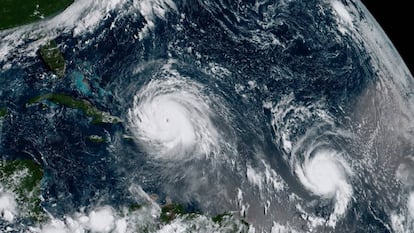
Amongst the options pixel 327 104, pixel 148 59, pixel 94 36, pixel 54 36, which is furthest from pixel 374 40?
pixel 54 36

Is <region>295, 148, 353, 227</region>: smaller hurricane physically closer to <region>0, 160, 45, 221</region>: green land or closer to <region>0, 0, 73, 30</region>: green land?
<region>0, 160, 45, 221</region>: green land

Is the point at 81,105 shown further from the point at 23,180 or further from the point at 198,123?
the point at 198,123

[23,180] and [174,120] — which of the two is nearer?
[23,180]

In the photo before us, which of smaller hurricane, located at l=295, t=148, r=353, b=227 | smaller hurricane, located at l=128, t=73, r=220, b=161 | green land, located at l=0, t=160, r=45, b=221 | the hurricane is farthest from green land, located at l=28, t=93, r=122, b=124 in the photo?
smaller hurricane, located at l=295, t=148, r=353, b=227

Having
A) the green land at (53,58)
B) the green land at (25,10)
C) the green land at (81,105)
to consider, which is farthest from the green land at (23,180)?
the green land at (25,10)

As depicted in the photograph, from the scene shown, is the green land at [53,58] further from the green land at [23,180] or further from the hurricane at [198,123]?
the green land at [23,180]

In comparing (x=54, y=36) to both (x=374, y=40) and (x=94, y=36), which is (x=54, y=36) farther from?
(x=374, y=40)

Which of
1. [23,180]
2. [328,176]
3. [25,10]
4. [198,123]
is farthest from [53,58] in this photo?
[328,176]

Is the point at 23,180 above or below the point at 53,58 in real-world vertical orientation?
below
